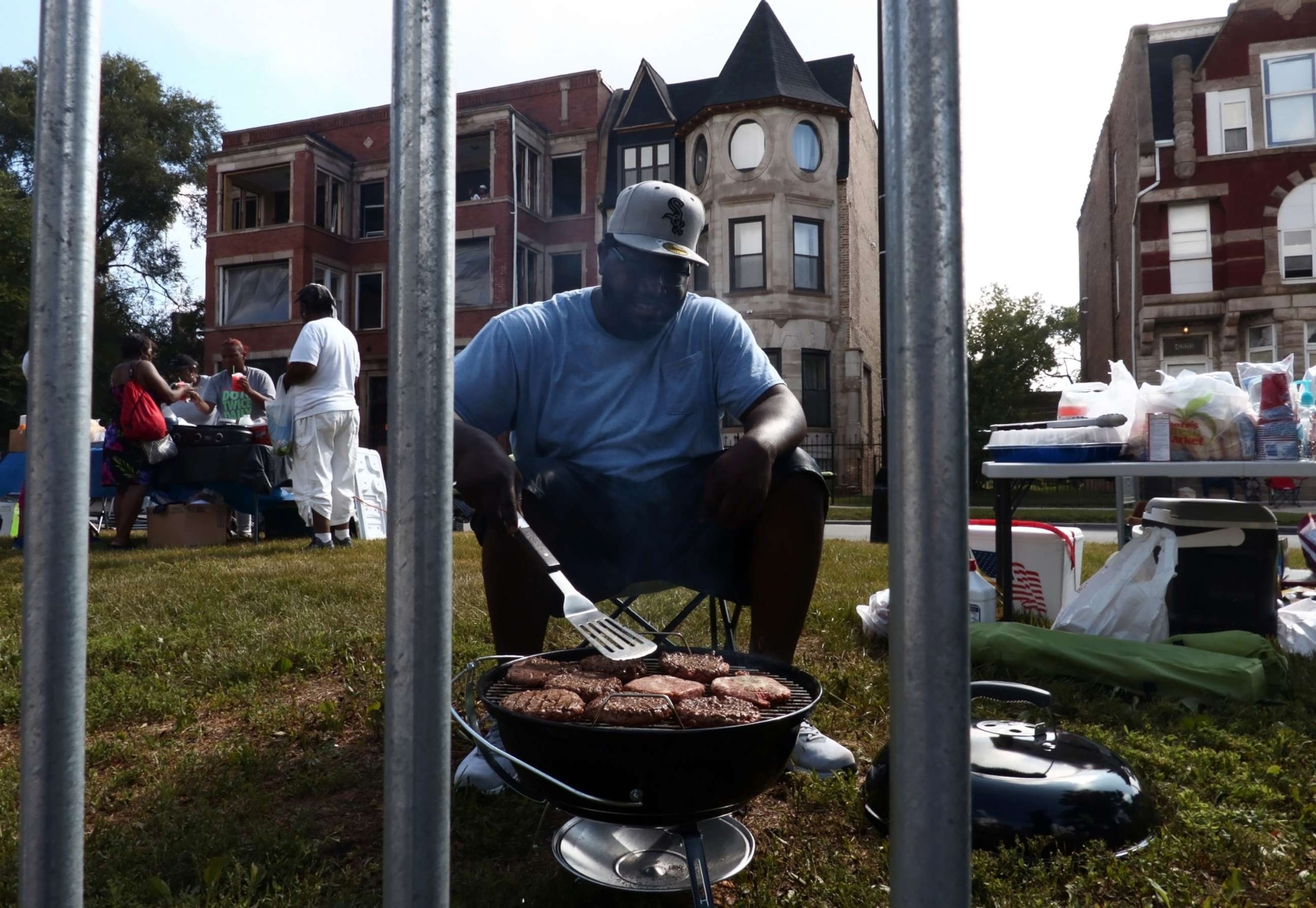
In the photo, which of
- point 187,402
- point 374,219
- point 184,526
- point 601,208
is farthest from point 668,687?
point 374,219

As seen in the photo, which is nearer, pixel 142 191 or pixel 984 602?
pixel 984 602

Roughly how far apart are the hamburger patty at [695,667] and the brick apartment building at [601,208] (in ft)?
61.5

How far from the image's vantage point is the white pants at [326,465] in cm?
667

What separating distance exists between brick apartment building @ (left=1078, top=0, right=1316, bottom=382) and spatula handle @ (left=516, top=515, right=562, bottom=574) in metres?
22.5

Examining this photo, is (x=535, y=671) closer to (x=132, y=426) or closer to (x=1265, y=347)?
(x=132, y=426)

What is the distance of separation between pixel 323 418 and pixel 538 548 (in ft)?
18.0

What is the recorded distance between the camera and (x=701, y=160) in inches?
894

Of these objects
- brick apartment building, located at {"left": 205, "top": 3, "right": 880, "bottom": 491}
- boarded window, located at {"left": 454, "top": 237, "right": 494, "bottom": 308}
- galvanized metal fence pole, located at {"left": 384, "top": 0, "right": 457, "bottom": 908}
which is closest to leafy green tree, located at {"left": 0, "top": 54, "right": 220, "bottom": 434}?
brick apartment building, located at {"left": 205, "top": 3, "right": 880, "bottom": 491}

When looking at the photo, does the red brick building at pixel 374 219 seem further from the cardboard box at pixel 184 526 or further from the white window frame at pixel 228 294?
the cardboard box at pixel 184 526

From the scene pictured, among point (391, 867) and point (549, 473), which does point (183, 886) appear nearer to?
point (549, 473)

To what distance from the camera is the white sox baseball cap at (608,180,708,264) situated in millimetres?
2326

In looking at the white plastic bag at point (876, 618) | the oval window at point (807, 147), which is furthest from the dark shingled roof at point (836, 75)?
the white plastic bag at point (876, 618)

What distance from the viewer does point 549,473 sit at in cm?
241

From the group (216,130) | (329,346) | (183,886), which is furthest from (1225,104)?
(216,130)
